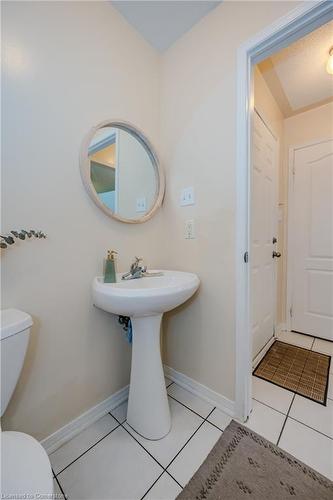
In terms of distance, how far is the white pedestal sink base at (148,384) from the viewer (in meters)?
1.05

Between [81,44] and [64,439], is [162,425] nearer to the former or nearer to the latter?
[64,439]

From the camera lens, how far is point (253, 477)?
86 cm

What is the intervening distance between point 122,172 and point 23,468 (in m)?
1.34

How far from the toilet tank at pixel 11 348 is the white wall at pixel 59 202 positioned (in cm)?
16

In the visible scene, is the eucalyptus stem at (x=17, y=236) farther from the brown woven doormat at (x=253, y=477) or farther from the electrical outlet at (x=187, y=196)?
the brown woven doormat at (x=253, y=477)

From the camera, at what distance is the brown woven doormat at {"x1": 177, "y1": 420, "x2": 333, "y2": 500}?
806 millimetres

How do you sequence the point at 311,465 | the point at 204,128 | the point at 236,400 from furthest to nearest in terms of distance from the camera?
the point at 204,128 → the point at 236,400 → the point at 311,465

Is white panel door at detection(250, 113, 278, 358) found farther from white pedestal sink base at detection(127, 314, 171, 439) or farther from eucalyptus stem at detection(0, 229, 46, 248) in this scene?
eucalyptus stem at detection(0, 229, 46, 248)

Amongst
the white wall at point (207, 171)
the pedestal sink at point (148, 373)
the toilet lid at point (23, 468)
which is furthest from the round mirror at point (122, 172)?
the toilet lid at point (23, 468)

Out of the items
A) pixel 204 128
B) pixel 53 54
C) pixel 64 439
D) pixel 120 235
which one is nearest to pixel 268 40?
pixel 204 128

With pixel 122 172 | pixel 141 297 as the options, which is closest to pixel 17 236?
pixel 141 297

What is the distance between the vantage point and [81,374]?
1.10m

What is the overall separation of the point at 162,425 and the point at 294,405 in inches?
33.0

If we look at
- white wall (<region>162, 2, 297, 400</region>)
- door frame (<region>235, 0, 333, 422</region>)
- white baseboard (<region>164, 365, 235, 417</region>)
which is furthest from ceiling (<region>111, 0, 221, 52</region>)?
white baseboard (<region>164, 365, 235, 417</region>)
